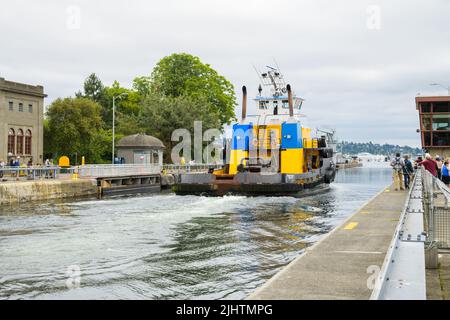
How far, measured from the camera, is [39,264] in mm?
10961

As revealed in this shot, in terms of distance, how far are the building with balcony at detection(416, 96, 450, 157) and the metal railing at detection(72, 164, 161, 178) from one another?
4992 cm

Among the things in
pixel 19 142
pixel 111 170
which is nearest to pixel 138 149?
pixel 111 170

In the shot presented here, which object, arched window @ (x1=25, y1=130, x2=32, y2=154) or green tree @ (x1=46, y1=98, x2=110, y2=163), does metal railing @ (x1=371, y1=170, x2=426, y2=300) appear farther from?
green tree @ (x1=46, y1=98, x2=110, y2=163)

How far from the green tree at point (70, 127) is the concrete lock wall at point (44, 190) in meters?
26.3

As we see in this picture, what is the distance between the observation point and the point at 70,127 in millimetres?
59438

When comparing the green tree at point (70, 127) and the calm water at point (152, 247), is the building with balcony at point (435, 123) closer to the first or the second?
the green tree at point (70, 127)

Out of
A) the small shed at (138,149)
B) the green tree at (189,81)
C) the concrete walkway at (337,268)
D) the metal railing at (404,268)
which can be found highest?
the green tree at (189,81)

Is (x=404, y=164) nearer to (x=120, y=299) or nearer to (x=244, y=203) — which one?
(x=244, y=203)

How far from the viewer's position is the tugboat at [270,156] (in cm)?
2808

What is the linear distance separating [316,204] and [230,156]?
7226 mm

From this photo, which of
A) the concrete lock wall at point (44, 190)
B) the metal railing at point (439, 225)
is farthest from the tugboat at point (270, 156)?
the metal railing at point (439, 225)

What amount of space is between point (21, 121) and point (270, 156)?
1129 inches

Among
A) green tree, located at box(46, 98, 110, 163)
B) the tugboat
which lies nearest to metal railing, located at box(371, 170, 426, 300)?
the tugboat
